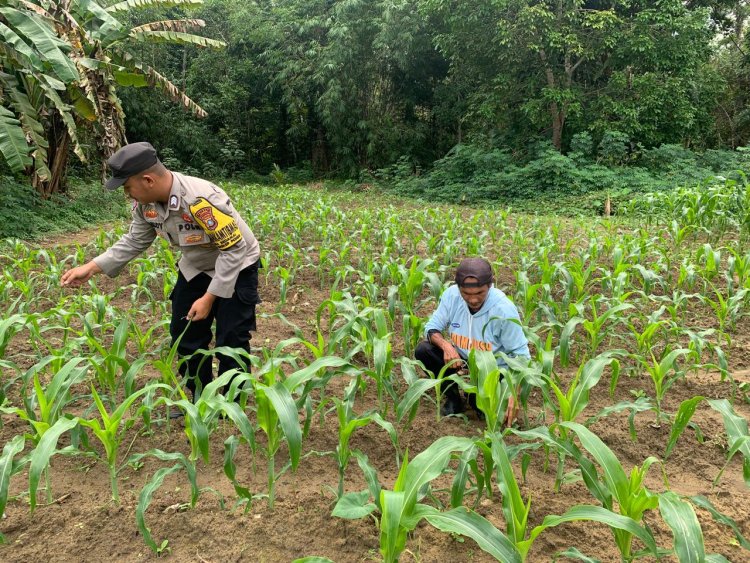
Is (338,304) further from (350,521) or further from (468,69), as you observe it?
(468,69)

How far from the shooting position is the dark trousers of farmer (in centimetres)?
286

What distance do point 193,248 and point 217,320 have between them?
16.4 inches

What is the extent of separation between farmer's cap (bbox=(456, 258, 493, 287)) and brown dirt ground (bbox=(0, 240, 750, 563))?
2.62 feet

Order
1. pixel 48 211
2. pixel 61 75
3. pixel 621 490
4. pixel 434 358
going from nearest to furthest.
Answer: pixel 621 490 < pixel 434 358 < pixel 61 75 < pixel 48 211

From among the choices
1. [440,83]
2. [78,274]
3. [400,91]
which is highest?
[440,83]

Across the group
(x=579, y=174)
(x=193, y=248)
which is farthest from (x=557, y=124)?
(x=193, y=248)

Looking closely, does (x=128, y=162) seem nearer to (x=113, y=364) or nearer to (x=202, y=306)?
(x=202, y=306)

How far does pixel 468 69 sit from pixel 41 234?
12474 millimetres

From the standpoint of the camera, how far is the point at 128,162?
7.77 feet

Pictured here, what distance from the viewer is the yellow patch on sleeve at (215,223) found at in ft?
8.51

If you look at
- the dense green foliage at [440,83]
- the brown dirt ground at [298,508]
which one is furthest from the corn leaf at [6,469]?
the dense green foliage at [440,83]

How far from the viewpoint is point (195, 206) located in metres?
2.59

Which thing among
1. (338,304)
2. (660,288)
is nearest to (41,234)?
(338,304)

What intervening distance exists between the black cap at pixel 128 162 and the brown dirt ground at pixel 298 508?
1.31 m
